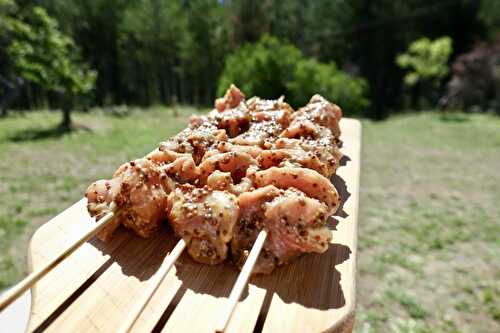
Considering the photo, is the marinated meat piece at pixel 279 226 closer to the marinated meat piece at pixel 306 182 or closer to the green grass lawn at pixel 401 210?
the marinated meat piece at pixel 306 182

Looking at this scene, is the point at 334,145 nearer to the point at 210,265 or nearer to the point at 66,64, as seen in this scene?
the point at 210,265

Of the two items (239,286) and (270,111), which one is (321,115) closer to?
(270,111)

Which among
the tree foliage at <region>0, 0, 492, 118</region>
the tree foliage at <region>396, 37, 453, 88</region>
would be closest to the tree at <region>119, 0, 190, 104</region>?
the tree foliage at <region>0, 0, 492, 118</region>

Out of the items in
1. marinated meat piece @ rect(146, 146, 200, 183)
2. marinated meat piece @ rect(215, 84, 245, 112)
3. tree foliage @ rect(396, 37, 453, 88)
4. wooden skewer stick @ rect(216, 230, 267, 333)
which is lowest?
wooden skewer stick @ rect(216, 230, 267, 333)

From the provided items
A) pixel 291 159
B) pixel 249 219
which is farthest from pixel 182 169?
pixel 291 159

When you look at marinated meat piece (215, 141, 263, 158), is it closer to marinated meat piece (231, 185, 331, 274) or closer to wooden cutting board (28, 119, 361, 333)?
marinated meat piece (231, 185, 331, 274)

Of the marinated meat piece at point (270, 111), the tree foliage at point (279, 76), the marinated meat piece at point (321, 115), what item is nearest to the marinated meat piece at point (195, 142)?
the marinated meat piece at point (270, 111)

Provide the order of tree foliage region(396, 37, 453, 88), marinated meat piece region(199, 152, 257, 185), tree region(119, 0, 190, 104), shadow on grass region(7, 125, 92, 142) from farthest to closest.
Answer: tree region(119, 0, 190, 104)
tree foliage region(396, 37, 453, 88)
shadow on grass region(7, 125, 92, 142)
marinated meat piece region(199, 152, 257, 185)
